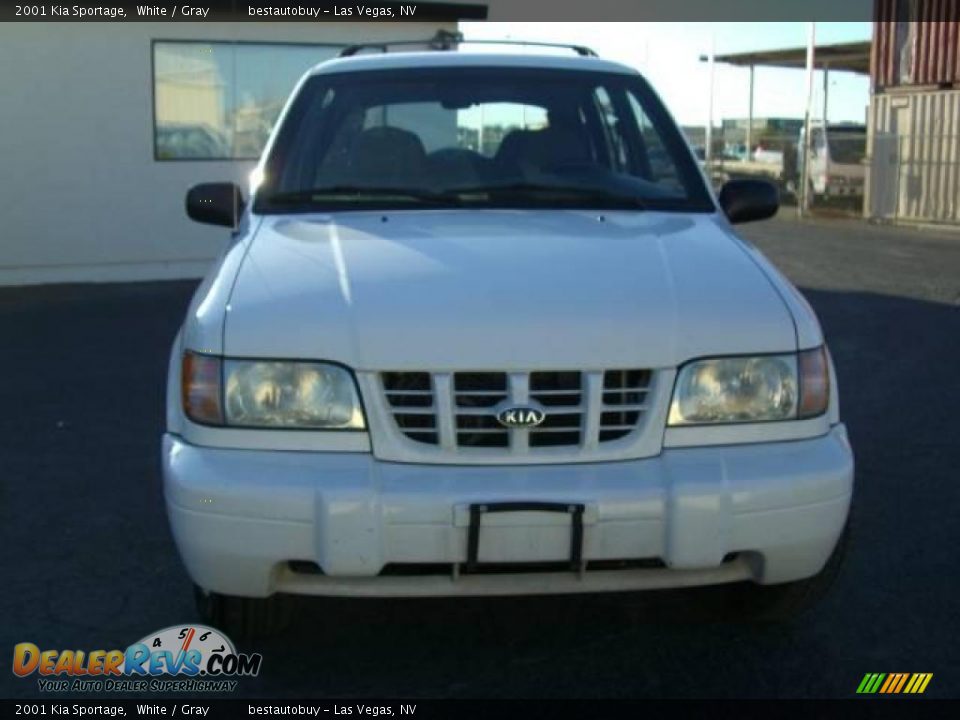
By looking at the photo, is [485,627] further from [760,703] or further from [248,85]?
[248,85]

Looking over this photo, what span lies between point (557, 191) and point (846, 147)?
25.3 m

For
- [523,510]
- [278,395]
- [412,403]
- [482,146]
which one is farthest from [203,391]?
[482,146]

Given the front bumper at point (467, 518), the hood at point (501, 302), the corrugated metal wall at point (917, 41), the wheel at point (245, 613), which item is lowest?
the wheel at point (245, 613)

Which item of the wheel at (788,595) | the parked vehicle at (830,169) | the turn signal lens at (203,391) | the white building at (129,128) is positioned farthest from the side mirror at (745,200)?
the parked vehicle at (830,169)

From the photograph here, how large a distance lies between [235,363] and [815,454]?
1.58 m

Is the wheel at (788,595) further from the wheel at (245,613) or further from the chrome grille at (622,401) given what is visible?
the wheel at (245,613)

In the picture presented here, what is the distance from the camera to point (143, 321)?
10008 mm

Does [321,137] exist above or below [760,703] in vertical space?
above

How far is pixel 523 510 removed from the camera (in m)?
3.00

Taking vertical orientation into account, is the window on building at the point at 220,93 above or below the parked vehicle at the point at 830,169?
above

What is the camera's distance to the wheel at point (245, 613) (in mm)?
3449

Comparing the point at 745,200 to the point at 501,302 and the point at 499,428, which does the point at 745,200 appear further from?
the point at 499,428

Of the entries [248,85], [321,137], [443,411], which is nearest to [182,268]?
[248,85]

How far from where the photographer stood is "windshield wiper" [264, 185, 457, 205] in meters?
4.23
